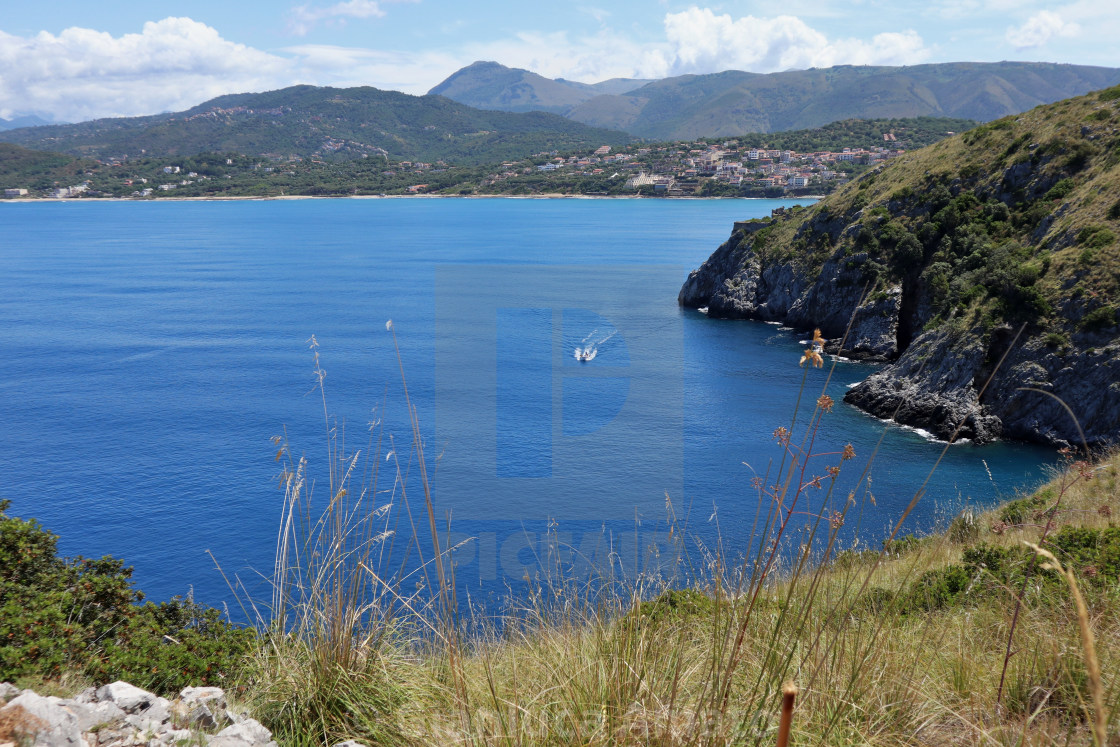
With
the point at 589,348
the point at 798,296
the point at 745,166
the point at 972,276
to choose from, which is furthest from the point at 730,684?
the point at 745,166

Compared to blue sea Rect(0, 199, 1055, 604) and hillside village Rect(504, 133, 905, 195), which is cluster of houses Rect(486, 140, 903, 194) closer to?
hillside village Rect(504, 133, 905, 195)

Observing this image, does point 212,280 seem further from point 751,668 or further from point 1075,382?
point 751,668

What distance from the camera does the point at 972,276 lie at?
37.9 meters

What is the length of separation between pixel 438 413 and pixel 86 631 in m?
30.8

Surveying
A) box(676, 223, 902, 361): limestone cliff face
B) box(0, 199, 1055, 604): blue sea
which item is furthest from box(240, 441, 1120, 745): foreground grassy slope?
box(676, 223, 902, 361): limestone cliff face

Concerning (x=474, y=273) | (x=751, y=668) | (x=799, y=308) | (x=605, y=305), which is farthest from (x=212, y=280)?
(x=751, y=668)

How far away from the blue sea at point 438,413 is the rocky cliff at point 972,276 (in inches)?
86.9

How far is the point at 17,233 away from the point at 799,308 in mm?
122370

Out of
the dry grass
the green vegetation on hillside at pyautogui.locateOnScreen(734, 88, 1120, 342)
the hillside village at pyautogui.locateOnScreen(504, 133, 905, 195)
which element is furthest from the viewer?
the hillside village at pyautogui.locateOnScreen(504, 133, 905, 195)

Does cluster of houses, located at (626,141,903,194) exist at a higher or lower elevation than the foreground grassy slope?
higher

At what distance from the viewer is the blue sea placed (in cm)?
2469

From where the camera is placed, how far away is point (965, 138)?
49.9m

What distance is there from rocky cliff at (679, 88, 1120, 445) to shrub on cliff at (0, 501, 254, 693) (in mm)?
16520

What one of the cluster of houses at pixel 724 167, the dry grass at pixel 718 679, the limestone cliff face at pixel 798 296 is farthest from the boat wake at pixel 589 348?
the cluster of houses at pixel 724 167
